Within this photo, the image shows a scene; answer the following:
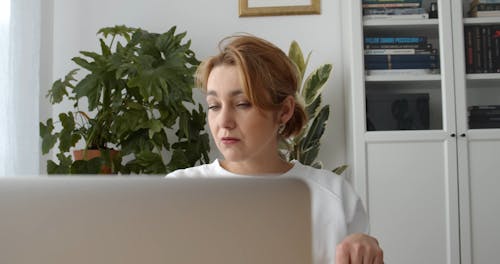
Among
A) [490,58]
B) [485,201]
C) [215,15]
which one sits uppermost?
[215,15]

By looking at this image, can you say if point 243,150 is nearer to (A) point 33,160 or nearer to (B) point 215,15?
(A) point 33,160

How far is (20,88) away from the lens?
3018 millimetres

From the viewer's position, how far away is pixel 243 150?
4.56ft

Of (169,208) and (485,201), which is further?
(485,201)

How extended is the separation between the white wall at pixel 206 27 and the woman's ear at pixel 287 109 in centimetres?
201

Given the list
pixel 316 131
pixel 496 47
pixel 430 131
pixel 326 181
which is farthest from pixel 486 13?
pixel 326 181

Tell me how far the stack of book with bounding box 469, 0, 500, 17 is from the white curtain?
7.50 feet

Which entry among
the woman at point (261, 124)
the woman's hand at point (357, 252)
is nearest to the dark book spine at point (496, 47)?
the woman at point (261, 124)

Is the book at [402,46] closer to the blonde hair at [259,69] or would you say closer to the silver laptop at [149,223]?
the blonde hair at [259,69]

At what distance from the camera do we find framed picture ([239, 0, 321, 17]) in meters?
3.59

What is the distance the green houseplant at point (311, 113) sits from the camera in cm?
322

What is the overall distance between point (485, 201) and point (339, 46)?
3.87 feet

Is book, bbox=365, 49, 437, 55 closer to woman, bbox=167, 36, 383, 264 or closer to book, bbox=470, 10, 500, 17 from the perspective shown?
book, bbox=470, 10, 500, 17

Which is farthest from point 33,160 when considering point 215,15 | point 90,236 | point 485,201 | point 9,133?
point 90,236
